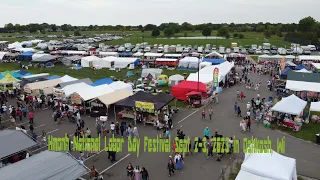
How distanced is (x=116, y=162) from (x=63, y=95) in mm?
10732

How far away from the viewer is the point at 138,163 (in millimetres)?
12070

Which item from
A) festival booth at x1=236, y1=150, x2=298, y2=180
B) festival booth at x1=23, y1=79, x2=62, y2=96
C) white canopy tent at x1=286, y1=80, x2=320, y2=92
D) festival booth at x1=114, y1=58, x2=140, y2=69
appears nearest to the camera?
festival booth at x1=236, y1=150, x2=298, y2=180

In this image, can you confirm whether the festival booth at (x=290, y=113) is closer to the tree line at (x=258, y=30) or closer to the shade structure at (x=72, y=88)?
the shade structure at (x=72, y=88)

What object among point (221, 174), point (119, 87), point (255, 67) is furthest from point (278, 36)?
point (221, 174)

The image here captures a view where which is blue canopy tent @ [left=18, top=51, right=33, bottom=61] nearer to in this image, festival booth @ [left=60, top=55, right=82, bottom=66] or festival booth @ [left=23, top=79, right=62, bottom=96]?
festival booth @ [left=60, top=55, right=82, bottom=66]

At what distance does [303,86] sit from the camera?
21547 mm

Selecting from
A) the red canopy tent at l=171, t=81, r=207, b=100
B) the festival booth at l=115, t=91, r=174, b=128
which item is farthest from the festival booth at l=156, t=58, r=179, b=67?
the festival booth at l=115, t=91, r=174, b=128

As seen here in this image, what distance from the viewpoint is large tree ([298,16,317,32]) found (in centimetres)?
10347

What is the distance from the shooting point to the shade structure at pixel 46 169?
8250 millimetres

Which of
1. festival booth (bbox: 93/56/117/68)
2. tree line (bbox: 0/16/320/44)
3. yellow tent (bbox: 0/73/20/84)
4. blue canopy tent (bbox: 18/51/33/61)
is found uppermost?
tree line (bbox: 0/16/320/44)

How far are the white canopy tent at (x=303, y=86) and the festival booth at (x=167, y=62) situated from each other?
1998 cm

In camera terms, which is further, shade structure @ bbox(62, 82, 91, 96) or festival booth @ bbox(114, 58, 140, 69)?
festival booth @ bbox(114, 58, 140, 69)

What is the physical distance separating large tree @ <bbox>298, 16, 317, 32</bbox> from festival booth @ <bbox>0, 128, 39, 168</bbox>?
113578 millimetres

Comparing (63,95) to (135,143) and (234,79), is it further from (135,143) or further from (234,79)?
(234,79)
